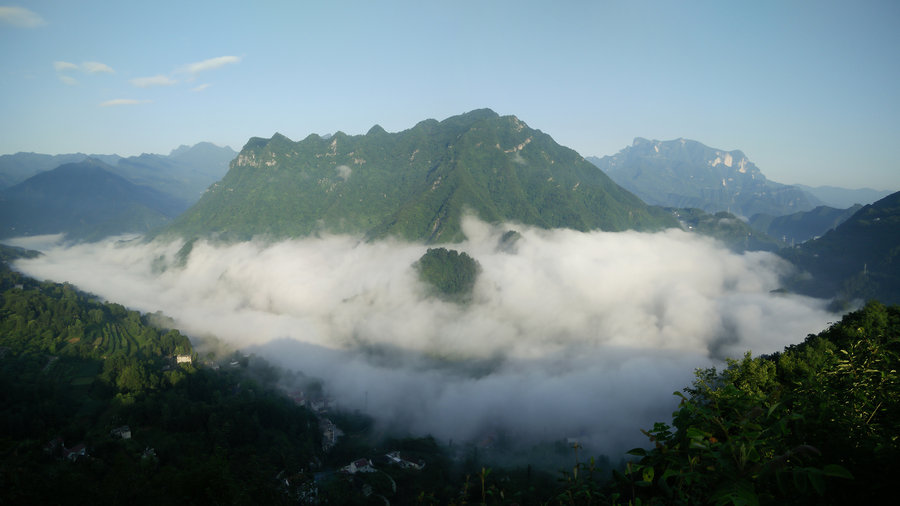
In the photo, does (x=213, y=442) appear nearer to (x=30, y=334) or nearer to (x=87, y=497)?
(x=87, y=497)

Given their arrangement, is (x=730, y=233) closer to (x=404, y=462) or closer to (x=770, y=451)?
(x=404, y=462)

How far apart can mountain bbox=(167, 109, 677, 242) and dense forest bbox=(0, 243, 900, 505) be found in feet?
214

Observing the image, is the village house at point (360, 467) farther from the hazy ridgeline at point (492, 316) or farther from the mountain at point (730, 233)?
the mountain at point (730, 233)

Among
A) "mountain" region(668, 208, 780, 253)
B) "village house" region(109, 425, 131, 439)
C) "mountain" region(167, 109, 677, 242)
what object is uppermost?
"mountain" region(167, 109, 677, 242)

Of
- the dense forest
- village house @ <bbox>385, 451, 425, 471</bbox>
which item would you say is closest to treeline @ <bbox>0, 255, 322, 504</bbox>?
the dense forest

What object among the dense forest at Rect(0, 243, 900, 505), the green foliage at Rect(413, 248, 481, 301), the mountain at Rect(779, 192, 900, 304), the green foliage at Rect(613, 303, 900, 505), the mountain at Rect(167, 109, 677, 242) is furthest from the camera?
the mountain at Rect(167, 109, 677, 242)

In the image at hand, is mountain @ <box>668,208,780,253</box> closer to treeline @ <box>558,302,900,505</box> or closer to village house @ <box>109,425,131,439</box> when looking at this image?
village house @ <box>109,425,131,439</box>

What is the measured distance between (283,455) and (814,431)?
155ft

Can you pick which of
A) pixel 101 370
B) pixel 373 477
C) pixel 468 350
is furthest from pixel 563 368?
pixel 101 370

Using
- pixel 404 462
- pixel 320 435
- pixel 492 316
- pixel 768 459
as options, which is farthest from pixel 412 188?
pixel 768 459

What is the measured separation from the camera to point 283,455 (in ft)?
140

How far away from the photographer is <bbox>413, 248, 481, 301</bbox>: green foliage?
113 metres

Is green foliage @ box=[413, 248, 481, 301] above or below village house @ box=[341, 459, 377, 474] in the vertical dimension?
above

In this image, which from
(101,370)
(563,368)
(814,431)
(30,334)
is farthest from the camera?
(563,368)
